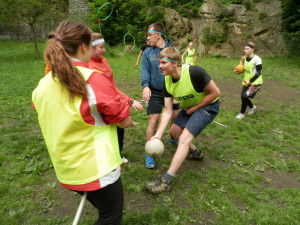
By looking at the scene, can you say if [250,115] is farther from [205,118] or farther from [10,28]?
[10,28]

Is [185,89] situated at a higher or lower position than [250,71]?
higher

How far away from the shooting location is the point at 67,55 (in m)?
1.52

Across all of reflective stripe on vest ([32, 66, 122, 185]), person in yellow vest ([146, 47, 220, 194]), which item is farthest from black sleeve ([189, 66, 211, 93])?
reflective stripe on vest ([32, 66, 122, 185])

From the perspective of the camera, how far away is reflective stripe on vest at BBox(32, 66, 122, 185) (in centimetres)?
155

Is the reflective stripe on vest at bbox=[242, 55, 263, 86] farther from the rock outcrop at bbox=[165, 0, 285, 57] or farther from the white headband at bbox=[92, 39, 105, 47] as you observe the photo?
the rock outcrop at bbox=[165, 0, 285, 57]

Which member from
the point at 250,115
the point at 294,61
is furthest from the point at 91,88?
the point at 294,61

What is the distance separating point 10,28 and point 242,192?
32872 millimetres

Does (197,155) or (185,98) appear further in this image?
(197,155)

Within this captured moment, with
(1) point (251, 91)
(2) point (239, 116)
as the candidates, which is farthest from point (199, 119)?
(1) point (251, 91)

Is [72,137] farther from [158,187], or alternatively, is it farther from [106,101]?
[158,187]

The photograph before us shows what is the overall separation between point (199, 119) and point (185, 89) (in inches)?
19.8

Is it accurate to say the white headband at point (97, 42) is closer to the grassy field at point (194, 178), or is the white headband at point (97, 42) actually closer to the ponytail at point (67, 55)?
the ponytail at point (67, 55)

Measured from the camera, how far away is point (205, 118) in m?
3.44

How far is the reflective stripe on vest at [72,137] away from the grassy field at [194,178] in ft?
4.74
